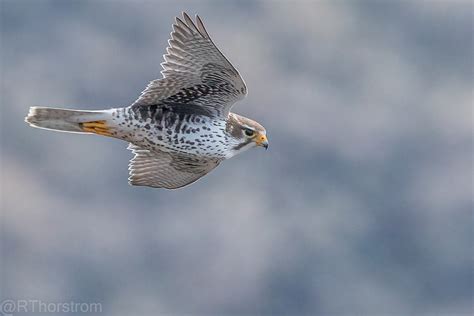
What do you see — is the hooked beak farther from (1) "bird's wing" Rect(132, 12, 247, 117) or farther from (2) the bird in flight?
(1) "bird's wing" Rect(132, 12, 247, 117)

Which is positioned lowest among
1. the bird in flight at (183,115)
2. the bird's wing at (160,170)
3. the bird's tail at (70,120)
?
the bird's wing at (160,170)

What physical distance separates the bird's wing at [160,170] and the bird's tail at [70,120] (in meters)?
1.30

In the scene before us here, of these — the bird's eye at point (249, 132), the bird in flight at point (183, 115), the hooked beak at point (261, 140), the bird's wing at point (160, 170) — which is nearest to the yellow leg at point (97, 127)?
the bird in flight at point (183, 115)

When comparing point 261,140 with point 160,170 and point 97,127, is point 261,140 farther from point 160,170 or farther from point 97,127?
point 97,127

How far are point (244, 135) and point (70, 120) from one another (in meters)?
1.98

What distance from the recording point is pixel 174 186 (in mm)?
13477

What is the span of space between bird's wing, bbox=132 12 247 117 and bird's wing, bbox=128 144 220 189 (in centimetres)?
128

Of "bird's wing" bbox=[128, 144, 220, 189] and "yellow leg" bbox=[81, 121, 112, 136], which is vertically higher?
"yellow leg" bbox=[81, 121, 112, 136]

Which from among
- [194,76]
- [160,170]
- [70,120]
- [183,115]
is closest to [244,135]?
[183,115]

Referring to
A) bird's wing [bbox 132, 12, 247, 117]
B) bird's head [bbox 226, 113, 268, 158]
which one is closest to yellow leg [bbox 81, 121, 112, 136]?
bird's wing [bbox 132, 12, 247, 117]

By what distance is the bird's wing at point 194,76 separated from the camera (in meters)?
11.7

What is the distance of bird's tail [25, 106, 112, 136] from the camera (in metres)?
12.0

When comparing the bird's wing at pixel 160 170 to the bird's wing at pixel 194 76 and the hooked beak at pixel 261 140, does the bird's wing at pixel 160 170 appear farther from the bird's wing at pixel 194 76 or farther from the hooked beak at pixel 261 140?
the bird's wing at pixel 194 76

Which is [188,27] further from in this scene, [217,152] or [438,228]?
[438,228]
